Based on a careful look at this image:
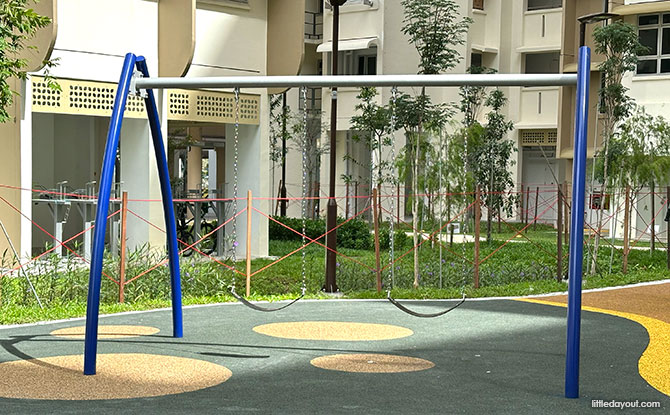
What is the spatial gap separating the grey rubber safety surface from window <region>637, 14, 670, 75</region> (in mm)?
19166

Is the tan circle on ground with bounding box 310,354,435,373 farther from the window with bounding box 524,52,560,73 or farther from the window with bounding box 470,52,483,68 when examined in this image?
the window with bounding box 524,52,560,73

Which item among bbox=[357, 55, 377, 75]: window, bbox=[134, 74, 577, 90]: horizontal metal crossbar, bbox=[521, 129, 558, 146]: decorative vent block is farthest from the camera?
bbox=[521, 129, 558, 146]: decorative vent block

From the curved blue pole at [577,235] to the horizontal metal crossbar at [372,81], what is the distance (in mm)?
412

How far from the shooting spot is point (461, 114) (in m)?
31.2

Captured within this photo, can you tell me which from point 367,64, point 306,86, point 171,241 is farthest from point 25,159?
point 367,64

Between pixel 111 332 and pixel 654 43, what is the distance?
2449 cm

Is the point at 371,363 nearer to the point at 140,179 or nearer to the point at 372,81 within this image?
the point at 372,81

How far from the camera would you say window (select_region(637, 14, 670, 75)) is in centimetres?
3033

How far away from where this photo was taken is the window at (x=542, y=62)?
38781 mm

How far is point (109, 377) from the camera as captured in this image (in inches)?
318

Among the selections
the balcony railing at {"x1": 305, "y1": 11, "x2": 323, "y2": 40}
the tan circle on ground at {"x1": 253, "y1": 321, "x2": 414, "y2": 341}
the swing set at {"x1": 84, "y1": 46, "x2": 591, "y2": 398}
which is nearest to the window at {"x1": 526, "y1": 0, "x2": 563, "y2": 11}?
the balcony railing at {"x1": 305, "y1": 11, "x2": 323, "y2": 40}

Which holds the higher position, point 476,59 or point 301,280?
point 476,59

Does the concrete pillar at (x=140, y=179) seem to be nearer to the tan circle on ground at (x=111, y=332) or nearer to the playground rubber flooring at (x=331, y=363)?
the playground rubber flooring at (x=331, y=363)

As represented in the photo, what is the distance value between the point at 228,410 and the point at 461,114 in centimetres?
2513
